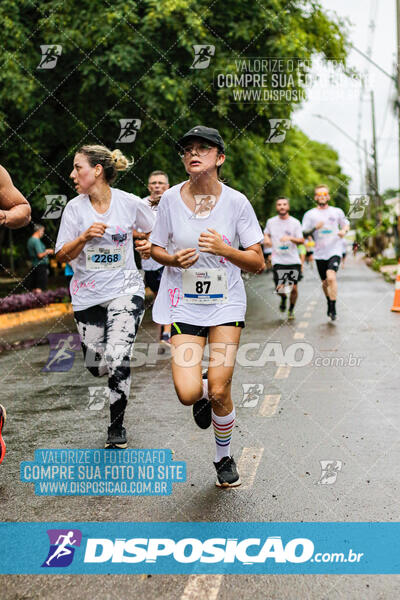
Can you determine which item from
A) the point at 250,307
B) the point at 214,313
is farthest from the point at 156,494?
the point at 250,307

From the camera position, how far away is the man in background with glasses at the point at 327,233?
1314 centimetres

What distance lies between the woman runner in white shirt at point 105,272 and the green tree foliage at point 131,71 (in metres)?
10.2

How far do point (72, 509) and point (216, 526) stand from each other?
834 millimetres

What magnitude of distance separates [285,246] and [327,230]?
85cm

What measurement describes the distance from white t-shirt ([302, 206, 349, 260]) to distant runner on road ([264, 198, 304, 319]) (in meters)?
0.34

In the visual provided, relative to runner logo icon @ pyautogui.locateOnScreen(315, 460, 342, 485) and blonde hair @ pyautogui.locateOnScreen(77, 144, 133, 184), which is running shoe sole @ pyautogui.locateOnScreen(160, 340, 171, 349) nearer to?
blonde hair @ pyautogui.locateOnScreen(77, 144, 133, 184)

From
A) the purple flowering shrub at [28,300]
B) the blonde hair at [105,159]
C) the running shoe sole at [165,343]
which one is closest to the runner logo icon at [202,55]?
the purple flowering shrub at [28,300]

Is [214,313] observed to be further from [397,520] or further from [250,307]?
[250,307]

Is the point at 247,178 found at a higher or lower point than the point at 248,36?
lower

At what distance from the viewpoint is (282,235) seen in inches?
542

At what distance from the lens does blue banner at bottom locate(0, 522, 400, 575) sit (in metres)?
3.67

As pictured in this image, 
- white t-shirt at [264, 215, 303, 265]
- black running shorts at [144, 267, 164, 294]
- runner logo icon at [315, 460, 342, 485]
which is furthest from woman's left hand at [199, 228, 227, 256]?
white t-shirt at [264, 215, 303, 265]

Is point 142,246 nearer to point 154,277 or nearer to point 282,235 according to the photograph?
point 154,277

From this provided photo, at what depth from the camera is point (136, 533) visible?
4043 millimetres
